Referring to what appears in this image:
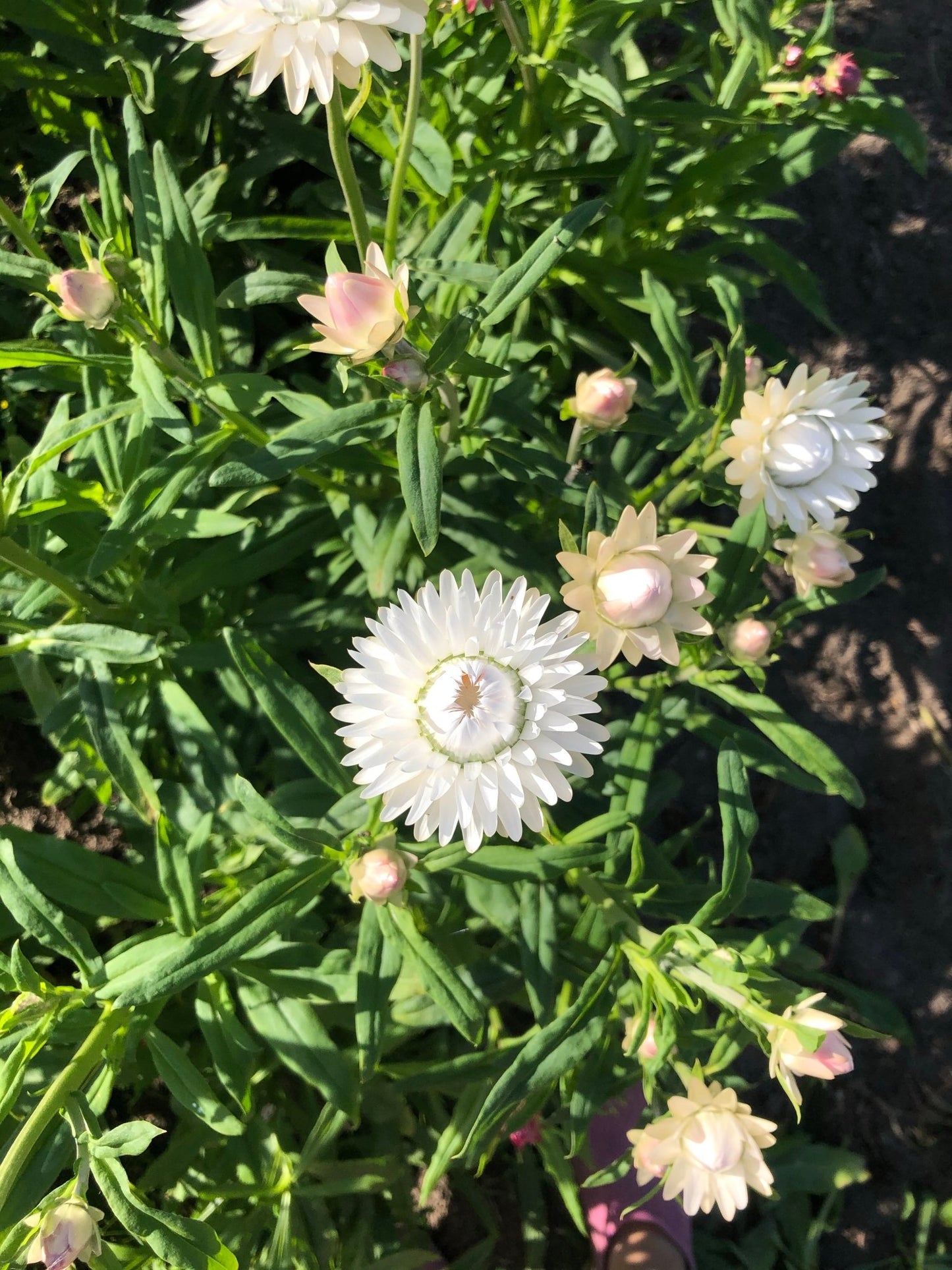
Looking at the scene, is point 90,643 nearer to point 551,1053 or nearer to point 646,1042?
point 551,1053

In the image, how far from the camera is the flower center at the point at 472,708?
108 cm

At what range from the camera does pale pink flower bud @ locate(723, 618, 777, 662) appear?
4.39 ft

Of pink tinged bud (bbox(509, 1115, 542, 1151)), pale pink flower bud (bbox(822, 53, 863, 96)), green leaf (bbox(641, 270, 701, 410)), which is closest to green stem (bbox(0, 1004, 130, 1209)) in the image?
pink tinged bud (bbox(509, 1115, 542, 1151))

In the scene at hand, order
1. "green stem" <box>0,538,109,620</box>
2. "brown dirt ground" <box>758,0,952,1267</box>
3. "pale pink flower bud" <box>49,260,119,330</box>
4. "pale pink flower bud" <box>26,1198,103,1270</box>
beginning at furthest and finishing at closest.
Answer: "brown dirt ground" <box>758,0,952,1267</box>
"green stem" <box>0,538,109,620</box>
"pale pink flower bud" <box>49,260,119,330</box>
"pale pink flower bud" <box>26,1198,103,1270</box>

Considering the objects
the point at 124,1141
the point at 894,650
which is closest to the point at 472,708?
the point at 124,1141

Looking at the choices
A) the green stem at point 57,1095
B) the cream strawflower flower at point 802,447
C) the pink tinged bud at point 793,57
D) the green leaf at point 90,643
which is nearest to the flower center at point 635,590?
the cream strawflower flower at point 802,447

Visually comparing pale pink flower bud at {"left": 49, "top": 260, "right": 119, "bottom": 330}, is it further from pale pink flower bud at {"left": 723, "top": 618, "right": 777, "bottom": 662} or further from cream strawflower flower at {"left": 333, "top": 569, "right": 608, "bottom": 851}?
pale pink flower bud at {"left": 723, "top": 618, "right": 777, "bottom": 662}

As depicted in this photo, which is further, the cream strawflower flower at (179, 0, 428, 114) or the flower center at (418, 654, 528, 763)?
the flower center at (418, 654, 528, 763)

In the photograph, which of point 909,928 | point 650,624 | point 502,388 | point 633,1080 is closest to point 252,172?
point 502,388

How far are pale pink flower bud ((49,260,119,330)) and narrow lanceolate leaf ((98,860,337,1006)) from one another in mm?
820

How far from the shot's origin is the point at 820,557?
54.8 inches

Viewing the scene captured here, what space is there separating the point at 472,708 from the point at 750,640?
0.50 m

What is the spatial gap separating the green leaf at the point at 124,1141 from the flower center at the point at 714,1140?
0.69 meters

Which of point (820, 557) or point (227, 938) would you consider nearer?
point (227, 938)
